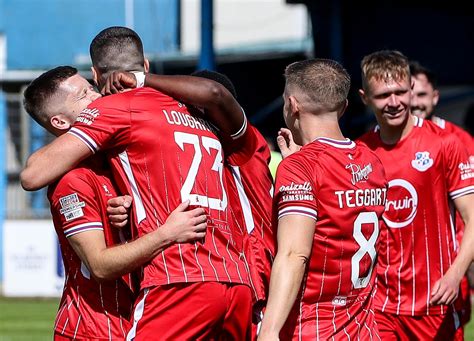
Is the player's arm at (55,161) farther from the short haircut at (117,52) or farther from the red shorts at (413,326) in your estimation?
the red shorts at (413,326)

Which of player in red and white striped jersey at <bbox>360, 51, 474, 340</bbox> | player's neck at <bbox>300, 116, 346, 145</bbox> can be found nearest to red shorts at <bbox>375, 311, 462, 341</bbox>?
player in red and white striped jersey at <bbox>360, 51, 474, 340</bbox>

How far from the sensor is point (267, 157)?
18.7 feet

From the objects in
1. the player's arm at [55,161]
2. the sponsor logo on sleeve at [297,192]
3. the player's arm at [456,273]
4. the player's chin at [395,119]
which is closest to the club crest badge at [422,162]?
the player's chin at [395,119]

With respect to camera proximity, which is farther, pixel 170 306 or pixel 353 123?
pixel 353 123

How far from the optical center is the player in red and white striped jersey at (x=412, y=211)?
676 centimetres

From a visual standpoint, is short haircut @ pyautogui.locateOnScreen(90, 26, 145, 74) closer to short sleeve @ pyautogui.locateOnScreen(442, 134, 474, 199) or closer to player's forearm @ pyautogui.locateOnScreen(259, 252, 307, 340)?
player's forearm @ pyautogui.locateOnScreen(259, 252, 307, 340)

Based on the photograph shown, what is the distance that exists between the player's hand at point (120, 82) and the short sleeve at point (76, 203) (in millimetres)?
409

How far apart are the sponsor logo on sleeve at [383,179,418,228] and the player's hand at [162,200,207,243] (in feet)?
6.83

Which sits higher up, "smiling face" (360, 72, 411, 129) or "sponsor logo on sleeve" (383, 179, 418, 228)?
"smiling face" (360, 72, 411, 129)

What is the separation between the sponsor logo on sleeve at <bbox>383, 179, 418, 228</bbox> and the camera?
22.1 feet

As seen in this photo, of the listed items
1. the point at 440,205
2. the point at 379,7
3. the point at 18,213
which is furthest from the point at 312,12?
the point at 440,205

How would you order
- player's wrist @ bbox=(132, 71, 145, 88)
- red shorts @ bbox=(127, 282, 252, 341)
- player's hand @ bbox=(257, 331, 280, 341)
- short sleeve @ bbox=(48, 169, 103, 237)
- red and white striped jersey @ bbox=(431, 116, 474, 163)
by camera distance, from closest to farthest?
player's hand @ bbox=(257, 331, 280, 341), red shorts @ bbox=(127, 282, 252, 341), short sleeve @ bbox=(48, 169, 103, 237), player's wrist @ bbox=(132, 71, 145, 88), red and white striped jersey @ bbox=(431, 116, 474, 163)

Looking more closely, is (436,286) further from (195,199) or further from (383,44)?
(383,44)

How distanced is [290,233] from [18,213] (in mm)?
18092
